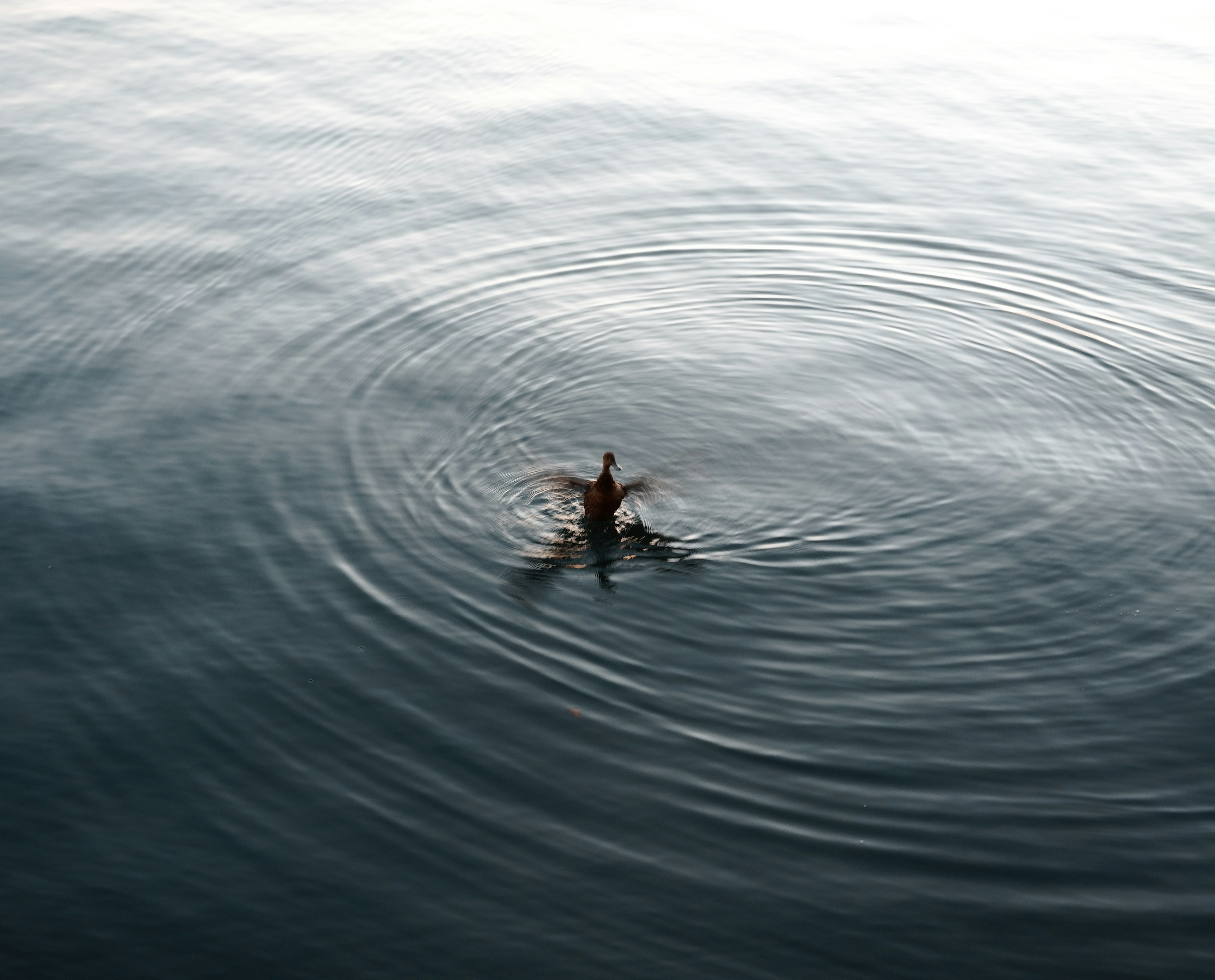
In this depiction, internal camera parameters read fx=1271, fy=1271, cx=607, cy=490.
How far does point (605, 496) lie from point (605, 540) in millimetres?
464

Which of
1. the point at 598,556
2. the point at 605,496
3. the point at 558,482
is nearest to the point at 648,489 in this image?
the point at 558,482

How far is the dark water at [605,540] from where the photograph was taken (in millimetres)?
8578

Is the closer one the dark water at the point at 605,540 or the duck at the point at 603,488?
the dark water at the point at 605,540

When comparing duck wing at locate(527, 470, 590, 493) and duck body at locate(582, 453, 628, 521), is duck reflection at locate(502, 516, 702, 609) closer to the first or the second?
duck body at locate(582, 453, 628, 521)

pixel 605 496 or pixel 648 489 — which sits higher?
pixel 605 496

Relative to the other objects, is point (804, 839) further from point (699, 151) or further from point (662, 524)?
point (699, 151)

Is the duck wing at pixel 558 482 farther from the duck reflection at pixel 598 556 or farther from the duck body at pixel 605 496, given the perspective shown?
the duck reflection at pixel 598 556

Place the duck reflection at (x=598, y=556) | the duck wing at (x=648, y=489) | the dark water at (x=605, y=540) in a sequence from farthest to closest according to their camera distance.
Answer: the duck wing at (x=648, y=489)
the duck reflection at (x=598, y=556)
the dark water at (x=605, y=540)

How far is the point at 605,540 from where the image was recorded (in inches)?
473

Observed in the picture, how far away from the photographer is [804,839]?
895cm

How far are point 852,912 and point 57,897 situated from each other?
17.5 ft

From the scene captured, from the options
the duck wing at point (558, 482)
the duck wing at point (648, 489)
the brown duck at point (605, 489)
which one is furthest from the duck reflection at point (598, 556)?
the duck wing at point (558, 482)

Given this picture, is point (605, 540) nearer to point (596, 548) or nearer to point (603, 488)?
point (596, 548)

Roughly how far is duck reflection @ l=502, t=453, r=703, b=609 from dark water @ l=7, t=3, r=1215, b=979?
0.07m
